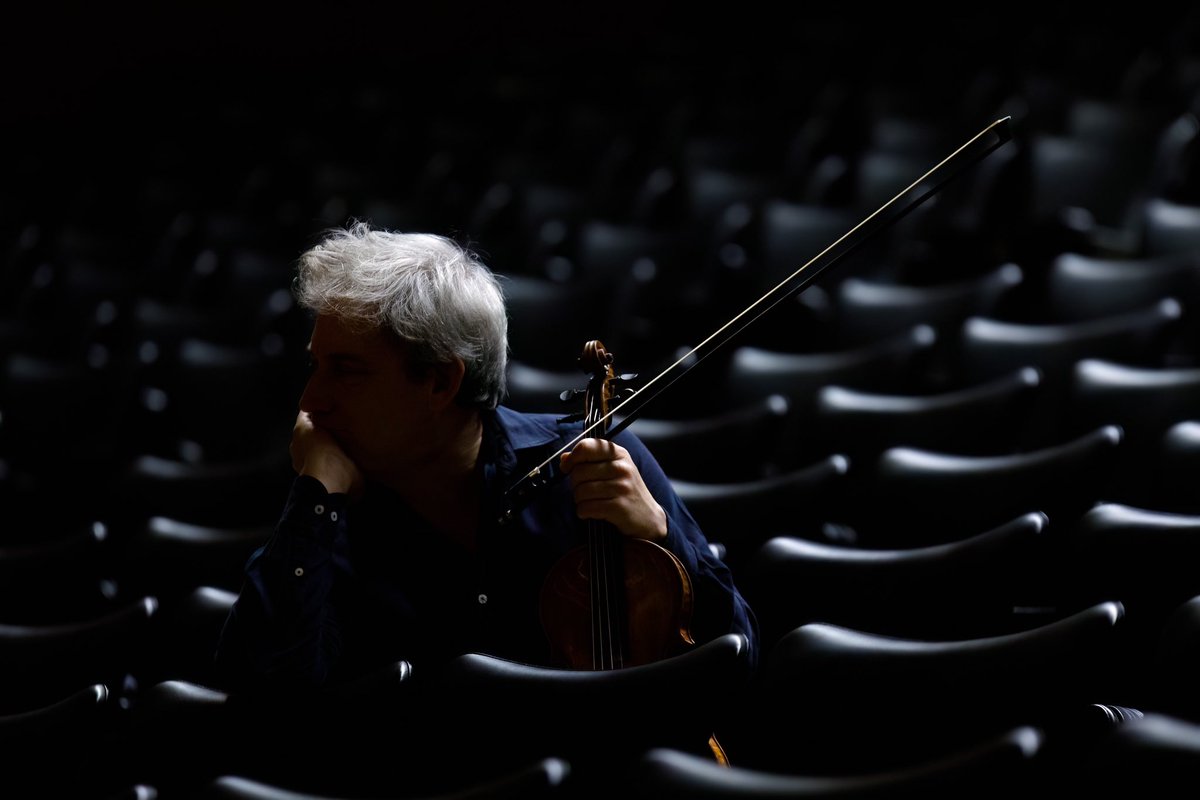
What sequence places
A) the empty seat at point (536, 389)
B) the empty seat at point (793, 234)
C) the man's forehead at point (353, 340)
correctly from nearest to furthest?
1. the man's forehead at point (353, 340)
2. the empty seat at point (536, 389)
3. the empty seat at point (793, 234)

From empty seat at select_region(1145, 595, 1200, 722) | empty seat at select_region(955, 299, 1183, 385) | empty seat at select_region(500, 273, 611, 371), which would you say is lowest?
empty seat at select_region(1145, 595, 1200, 722)

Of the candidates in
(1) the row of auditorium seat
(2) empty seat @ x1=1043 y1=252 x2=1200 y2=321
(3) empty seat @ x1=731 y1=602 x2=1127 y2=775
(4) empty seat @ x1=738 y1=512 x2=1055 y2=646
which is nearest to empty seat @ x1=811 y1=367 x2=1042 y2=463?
(1) the row of auditorium seat

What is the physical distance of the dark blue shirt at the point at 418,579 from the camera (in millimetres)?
1427

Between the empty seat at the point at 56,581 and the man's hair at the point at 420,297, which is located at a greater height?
the man's hair at the point at 420,297

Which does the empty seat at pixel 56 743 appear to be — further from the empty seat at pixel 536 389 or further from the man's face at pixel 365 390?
the empty seat at pixel 536 389

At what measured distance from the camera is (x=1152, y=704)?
1.22 metres

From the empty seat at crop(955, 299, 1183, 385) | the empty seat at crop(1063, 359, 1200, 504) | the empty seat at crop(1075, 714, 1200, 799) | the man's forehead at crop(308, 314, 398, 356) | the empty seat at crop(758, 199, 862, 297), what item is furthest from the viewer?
the empty seat at crop(758, 199, 862, 297)

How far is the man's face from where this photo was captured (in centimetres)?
147

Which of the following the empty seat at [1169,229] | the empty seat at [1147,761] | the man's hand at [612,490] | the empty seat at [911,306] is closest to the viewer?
the empty seat at [1147,761]

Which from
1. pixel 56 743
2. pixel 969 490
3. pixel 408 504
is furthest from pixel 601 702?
pixel 969 490

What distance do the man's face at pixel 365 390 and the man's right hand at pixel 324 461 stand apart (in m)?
0.02

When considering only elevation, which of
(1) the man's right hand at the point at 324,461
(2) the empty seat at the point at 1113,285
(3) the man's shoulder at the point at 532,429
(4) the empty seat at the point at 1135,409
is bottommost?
(1) the man's right hand at the point at 324,461

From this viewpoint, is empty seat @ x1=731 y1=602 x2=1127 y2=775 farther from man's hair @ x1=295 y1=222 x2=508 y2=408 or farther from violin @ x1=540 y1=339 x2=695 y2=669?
man's hair @ x1=295 y1=222 x2=508 y2=408

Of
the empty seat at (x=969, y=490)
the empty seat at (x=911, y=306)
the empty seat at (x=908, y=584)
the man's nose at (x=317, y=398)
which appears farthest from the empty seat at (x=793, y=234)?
the man's nose at (x=317, y=398)
